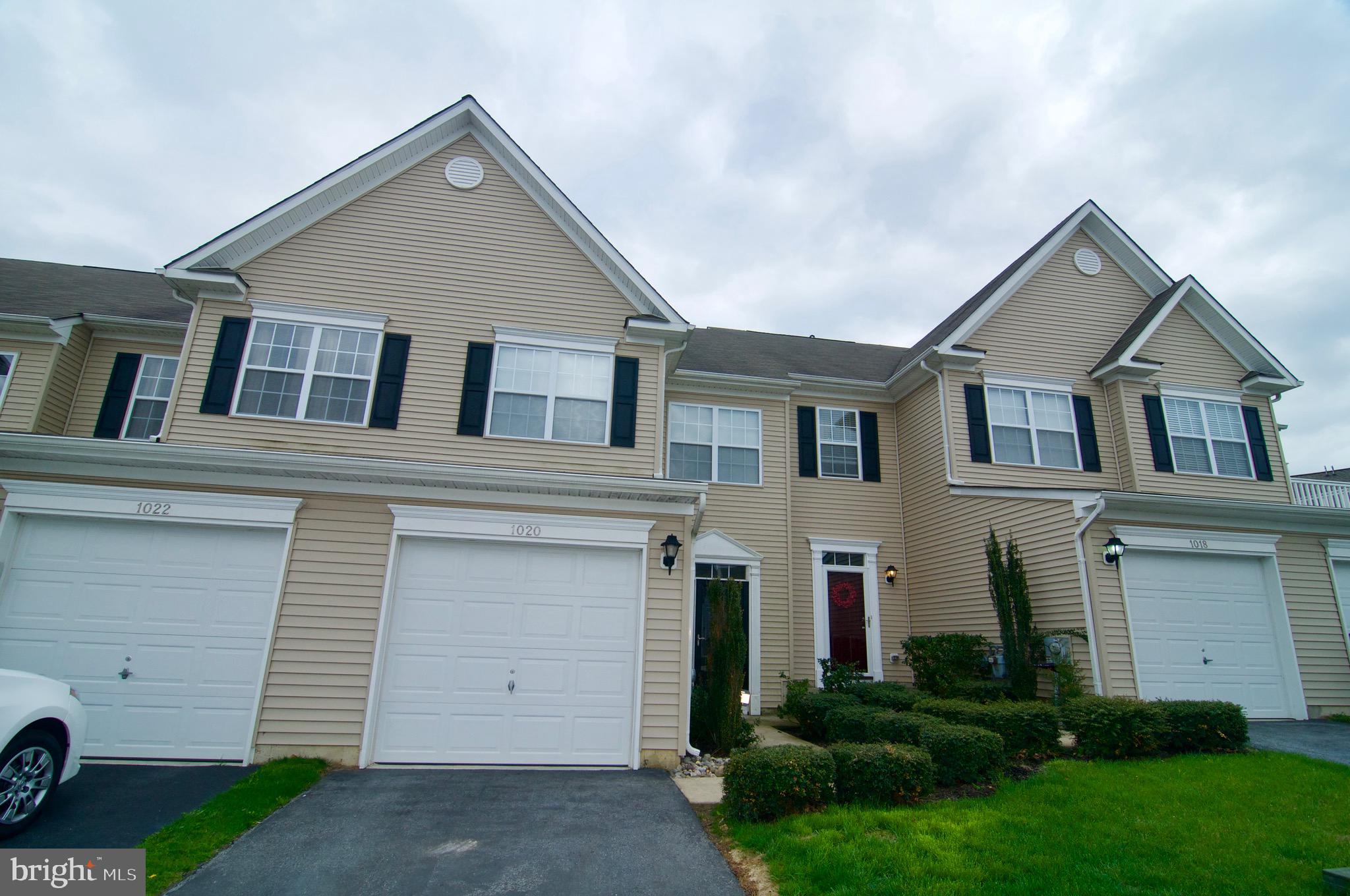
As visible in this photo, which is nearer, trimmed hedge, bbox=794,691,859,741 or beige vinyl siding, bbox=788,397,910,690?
trimmed hedge, bbox=794,691,859,741

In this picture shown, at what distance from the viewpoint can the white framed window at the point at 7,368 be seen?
433 inches

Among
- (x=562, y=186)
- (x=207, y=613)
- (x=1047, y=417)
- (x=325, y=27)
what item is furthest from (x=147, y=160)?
(x=1047, y=417)

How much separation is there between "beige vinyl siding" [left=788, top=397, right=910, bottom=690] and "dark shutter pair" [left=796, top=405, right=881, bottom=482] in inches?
3.7

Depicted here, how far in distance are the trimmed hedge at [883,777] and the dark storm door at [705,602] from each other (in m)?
5.48

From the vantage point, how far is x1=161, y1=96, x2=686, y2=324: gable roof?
9.73 metres

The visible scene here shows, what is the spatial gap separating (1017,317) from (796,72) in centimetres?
704

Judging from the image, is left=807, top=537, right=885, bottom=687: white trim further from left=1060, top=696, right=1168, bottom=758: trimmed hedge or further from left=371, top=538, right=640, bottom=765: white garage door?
left=371, top=538, right=640, bottom=765: white garage door

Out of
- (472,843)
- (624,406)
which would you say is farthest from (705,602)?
(472,843)

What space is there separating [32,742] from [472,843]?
12.2 feet

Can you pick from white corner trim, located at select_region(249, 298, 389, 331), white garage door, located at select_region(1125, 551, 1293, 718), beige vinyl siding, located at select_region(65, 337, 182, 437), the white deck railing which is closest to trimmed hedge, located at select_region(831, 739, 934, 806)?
white garage door, located at select_region(1125, 551, 1293, 718)

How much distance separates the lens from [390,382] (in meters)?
9.53

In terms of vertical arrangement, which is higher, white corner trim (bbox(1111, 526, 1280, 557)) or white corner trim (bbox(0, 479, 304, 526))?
white corner trim (bbox(1111, 526, 1280, 557))

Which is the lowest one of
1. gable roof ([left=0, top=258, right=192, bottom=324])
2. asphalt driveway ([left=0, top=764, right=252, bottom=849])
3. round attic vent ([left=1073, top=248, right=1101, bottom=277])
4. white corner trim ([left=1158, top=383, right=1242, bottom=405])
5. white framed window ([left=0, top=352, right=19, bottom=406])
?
asphalt driveway ([left=0, top=764, right=252, bottom=849])

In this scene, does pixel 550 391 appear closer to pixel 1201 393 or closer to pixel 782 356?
pixel 782 356
